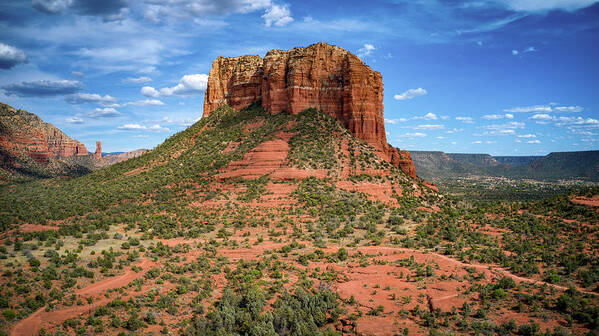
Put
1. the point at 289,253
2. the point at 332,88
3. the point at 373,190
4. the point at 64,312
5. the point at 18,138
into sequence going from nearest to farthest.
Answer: the point at 64,312 < the point at 289,253 < the point at 373,190 < the point at 332,88 < the point at 18,138

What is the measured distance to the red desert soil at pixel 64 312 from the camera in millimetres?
15594

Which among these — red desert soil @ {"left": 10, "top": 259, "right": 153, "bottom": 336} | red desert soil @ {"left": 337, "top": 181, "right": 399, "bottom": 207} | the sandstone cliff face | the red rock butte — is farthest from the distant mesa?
red desert soil @ {"left": 337, "top": 181, "right": 399, "bottom": 207}

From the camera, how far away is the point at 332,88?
56.6 metres

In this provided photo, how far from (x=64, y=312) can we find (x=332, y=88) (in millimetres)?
48982

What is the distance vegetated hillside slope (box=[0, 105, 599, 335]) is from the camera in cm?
1766

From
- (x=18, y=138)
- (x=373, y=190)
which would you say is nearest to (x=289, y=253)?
(x=373, y=190)

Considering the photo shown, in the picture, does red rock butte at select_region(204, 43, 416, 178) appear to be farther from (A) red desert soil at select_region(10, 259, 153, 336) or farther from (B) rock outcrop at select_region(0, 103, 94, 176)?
(B) rock outcrop at select_region(0, 103, 94, 176)

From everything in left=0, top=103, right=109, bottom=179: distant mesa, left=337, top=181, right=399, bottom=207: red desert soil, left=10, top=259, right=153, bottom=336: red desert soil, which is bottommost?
left=10, top=259, right=153, bottom=336: red desert soil

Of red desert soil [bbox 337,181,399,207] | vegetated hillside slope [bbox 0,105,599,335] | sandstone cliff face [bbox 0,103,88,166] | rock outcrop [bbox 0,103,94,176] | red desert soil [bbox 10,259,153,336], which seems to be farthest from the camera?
sandstone cliff face [bbox 0,103,88,166]

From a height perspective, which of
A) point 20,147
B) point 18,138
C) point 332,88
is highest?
point 332,88

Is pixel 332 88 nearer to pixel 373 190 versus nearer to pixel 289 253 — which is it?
pixel 373 190

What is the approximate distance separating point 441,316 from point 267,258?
13747mm

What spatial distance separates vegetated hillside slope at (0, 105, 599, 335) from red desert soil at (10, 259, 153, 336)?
10 cm

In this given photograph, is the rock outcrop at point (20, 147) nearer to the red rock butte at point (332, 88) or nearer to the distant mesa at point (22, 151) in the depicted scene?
the distant mesa at point (22, 151)
